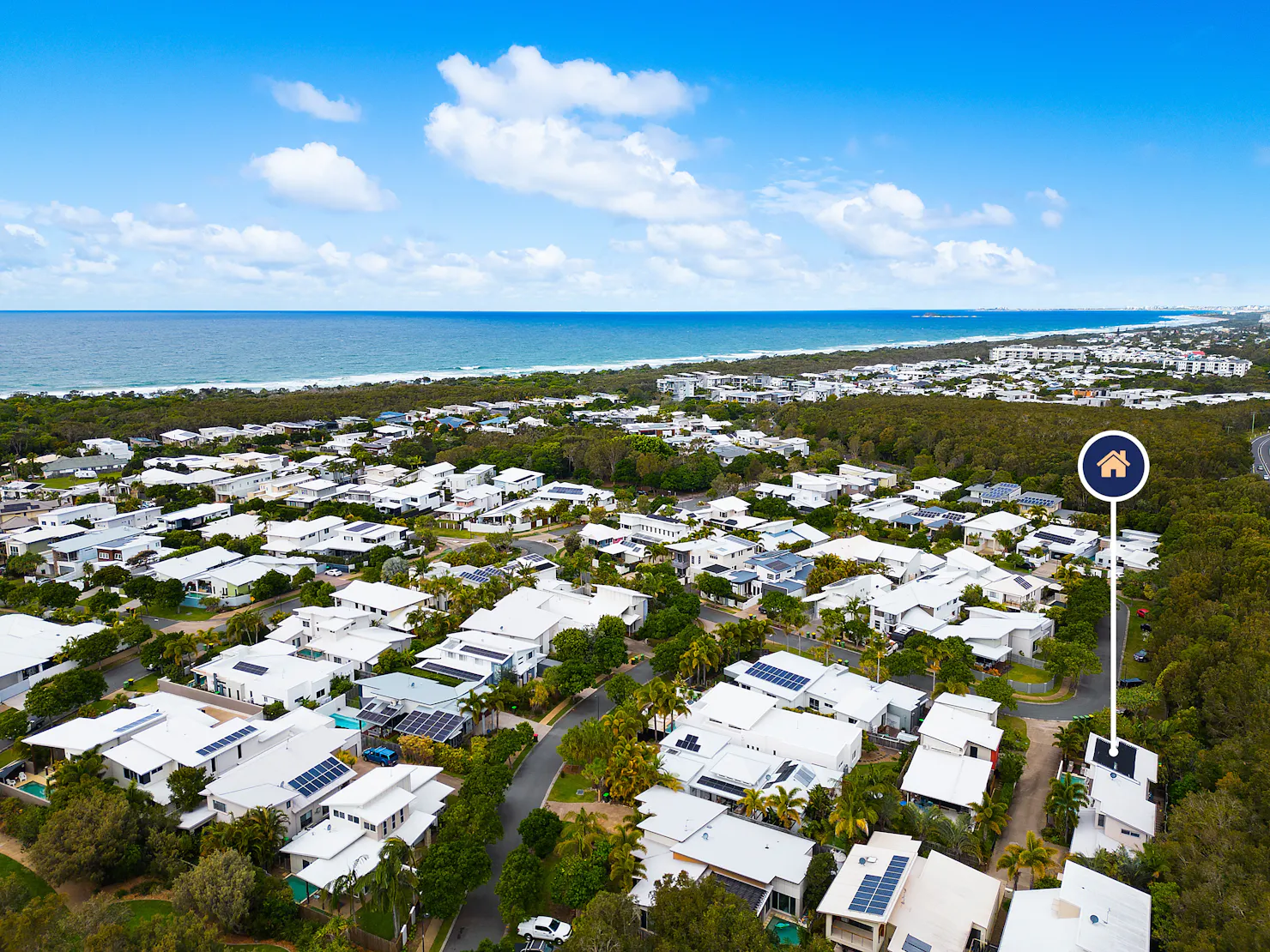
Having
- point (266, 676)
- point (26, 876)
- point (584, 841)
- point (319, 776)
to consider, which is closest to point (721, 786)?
point (584, 841)

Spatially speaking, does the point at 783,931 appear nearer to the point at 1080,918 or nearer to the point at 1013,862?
the point at 1013,862

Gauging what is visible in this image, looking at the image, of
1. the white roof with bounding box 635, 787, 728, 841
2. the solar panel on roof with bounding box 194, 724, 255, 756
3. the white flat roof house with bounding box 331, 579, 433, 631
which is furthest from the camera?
the white flat roof house with bounding box 331, 579, 433, 631

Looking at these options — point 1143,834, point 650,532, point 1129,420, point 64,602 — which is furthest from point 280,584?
point 1129,420

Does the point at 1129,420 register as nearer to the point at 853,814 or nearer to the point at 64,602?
the point at 853,814

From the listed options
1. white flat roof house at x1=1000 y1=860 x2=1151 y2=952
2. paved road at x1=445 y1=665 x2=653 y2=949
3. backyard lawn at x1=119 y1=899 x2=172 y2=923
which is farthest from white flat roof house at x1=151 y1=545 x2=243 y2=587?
white flat roof house at x1=1000 y1=860 x2=1151 y2=952

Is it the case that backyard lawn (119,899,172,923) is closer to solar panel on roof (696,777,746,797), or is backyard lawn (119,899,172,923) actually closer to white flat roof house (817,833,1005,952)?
solar panel on roof (696,777,746,797)

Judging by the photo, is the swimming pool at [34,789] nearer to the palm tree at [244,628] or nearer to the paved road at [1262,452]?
the palm tree at [244,628]

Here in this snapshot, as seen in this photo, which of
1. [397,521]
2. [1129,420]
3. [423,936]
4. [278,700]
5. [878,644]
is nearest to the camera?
[423,936]
